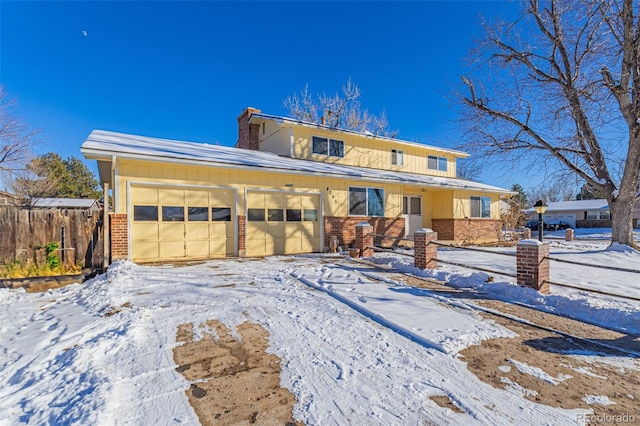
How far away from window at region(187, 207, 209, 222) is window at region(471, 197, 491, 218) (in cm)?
1403

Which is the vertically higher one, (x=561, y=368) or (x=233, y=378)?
(x=233, y=378)

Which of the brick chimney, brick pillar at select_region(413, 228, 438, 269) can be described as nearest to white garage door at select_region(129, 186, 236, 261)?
brick pillar at select_region(413, 228, 438, 269)

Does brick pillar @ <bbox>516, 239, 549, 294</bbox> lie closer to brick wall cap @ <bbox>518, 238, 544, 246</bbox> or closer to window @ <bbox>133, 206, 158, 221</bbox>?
brick wall cap @ <bbox>518, 238, 544, 246</bbox>

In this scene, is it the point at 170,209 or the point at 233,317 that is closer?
the point at 233,317

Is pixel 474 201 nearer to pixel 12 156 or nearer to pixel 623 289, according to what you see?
pixel 623 289

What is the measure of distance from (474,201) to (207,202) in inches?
557

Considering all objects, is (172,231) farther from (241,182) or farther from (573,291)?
(573,291)

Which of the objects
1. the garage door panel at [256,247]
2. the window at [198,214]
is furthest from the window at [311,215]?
the window at [198,214]

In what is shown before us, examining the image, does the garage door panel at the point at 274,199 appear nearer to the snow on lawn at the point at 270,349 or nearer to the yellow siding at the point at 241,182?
the yellow siding at the point at 241,182

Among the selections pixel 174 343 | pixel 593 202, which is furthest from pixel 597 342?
pixel 593 202

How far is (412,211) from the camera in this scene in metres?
15.9

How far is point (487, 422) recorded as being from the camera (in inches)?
87.5

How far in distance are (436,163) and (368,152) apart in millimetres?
5183

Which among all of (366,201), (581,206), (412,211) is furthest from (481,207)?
(581,206)
